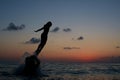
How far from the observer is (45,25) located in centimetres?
2220

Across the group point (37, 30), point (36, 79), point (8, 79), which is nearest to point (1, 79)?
point (8, 79)

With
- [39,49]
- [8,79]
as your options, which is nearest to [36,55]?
[39,49]

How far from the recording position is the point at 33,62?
834 inches

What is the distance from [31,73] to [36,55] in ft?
6.41

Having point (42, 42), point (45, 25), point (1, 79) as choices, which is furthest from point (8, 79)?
point (45, 25)

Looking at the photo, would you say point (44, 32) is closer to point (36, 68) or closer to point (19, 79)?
point (36, 68)

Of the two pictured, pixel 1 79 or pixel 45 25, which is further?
pixel 45 25

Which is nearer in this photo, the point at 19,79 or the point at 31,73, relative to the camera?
the point at 19,79

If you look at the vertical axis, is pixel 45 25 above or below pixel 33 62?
above

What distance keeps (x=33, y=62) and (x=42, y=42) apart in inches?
94.5

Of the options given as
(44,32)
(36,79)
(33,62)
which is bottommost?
(36,79)

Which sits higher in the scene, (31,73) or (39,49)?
(39,49)

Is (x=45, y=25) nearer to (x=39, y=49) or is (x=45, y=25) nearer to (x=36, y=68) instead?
(x=39, y=49)

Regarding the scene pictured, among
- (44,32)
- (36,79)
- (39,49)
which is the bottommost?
(36,79)
